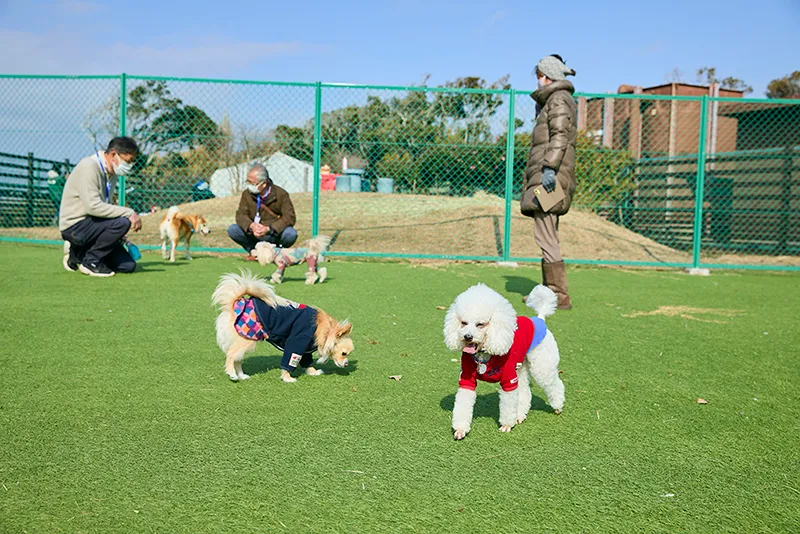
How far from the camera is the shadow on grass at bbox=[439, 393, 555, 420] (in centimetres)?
343

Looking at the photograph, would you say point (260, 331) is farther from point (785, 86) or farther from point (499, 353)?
point (785, 86)

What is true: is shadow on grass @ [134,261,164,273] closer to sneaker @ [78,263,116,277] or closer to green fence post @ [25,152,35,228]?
sneaker @ [78,263,116,277]

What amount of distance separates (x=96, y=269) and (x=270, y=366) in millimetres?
4249

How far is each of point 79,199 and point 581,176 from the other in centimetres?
821

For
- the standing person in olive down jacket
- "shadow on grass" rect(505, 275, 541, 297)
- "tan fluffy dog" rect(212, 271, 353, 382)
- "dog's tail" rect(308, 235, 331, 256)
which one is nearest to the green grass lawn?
"tan fluffy dog" rect(212, 271, 353, 382)

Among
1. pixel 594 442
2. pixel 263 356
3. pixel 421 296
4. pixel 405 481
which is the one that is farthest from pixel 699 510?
pixel 421 296

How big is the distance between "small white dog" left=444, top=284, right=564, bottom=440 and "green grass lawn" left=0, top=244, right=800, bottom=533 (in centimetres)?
12

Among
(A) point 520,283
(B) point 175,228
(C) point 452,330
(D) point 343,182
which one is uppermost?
(D) point 343,182

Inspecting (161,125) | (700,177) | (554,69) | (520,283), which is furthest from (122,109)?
(700,177)

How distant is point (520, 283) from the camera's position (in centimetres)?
838

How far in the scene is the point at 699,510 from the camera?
230 centimetres

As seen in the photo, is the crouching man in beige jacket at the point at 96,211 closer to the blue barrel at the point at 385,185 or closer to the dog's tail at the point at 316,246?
the dog's tail at the point at 316,246

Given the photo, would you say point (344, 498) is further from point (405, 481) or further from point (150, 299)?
point (150, 299)

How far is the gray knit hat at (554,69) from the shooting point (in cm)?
643
